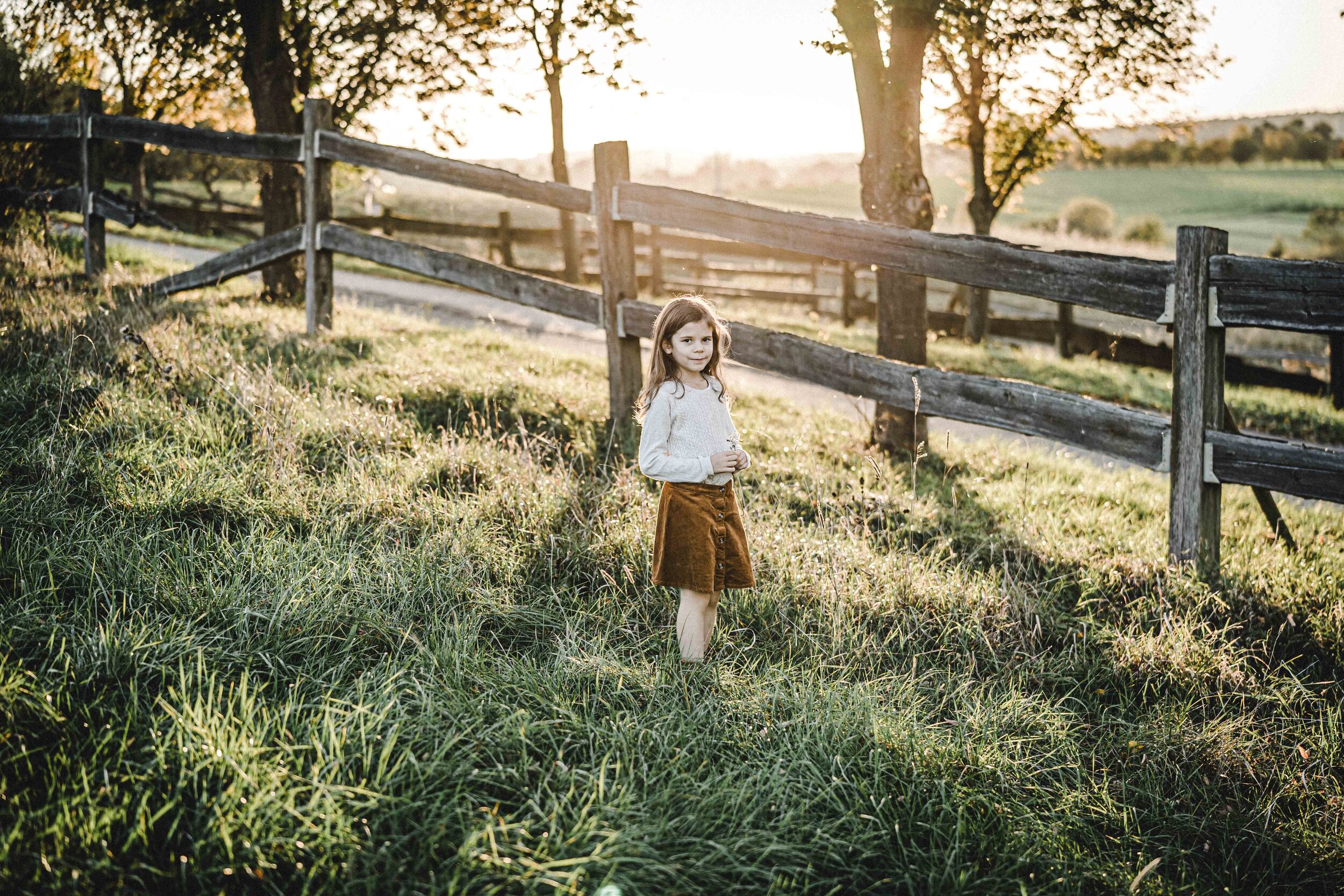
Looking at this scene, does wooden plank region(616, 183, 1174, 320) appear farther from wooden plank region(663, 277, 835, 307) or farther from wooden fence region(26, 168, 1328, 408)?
wooden plank region(663, 277, 835, 307)

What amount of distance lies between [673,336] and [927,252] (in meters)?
2.08

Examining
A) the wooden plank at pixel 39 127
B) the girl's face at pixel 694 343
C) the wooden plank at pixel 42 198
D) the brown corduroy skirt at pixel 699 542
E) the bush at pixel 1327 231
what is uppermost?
the bush at pixel 1327 231

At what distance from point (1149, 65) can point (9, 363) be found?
13925 mm

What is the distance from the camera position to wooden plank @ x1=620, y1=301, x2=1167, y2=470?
4.37 meters

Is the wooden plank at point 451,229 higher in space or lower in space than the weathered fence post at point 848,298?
higher

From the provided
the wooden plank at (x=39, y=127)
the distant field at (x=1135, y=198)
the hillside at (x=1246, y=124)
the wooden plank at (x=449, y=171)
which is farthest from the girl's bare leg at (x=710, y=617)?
the hillside at (x=1246, y=124)

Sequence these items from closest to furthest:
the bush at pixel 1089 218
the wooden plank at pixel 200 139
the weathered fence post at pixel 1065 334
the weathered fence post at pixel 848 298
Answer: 1. the wooden plank at pixel 200 139
2. the weathered fence post at pixel 1065 334
3. the weathered fence post at pixel 848 298
4. the bush at pixel 1089 218

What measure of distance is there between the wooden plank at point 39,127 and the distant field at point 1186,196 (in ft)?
121

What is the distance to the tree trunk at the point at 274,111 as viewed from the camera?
29.7 ft

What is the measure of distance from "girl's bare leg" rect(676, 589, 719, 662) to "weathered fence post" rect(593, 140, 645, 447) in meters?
2.43

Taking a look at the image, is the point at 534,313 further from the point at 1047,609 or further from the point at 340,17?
the point at 1047,609

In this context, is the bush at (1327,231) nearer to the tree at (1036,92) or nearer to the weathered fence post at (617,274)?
the tree at (1036,92)

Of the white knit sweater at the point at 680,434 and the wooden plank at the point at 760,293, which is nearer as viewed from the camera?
the white knit sweater at the point at 680,434

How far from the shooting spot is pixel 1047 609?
12.8 ft
